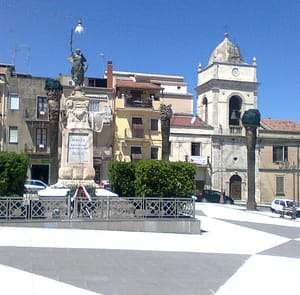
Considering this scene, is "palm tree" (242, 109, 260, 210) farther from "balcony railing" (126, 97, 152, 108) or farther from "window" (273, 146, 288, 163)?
"window" (273, 146, 288, 163)

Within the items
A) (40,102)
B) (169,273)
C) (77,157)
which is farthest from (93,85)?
(169,273)

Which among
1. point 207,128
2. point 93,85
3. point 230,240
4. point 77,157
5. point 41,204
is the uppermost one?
point 93,85

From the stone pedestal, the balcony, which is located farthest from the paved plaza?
the balcony

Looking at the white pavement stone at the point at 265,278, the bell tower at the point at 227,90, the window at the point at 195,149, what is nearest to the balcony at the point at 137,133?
the window at the point at 195,149

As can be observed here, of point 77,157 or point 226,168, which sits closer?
point 77,157

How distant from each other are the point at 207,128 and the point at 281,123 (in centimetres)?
997

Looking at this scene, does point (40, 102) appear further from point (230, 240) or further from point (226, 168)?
point (230, 240)

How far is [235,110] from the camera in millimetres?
55938

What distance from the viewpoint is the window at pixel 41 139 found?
157ft

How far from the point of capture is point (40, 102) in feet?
160

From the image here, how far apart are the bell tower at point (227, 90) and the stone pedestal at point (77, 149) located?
3432 cm

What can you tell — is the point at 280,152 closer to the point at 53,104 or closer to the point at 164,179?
the point at 53,104

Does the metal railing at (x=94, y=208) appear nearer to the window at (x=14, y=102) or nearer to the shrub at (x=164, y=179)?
the shrub at (x=164, y=179)

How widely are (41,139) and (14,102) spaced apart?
14.5ft
